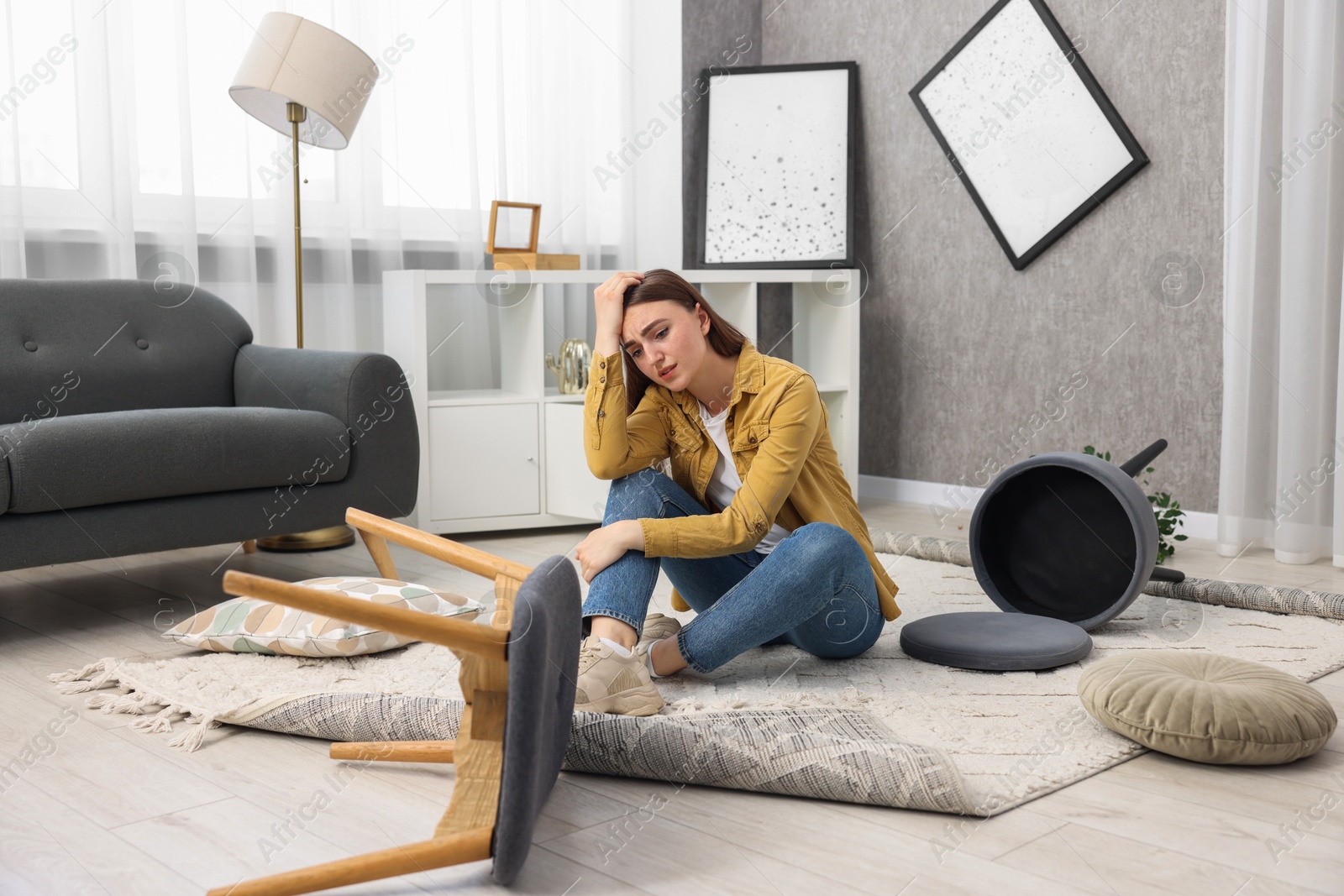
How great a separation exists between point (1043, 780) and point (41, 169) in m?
2.69

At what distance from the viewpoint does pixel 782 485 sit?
175 cm

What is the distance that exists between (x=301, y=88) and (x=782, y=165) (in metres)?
1.64

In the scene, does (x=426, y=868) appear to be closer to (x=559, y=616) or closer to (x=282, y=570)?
(x=559, y=616)

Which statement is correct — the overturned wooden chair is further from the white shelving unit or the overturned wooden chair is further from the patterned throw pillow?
the white shelving unit

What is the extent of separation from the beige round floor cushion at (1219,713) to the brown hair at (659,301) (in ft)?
2.45

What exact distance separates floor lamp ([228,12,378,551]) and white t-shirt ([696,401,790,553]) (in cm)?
128

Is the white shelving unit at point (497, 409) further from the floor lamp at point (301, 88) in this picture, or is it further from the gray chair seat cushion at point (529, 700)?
the gray chair seat cushion at point (529, 700)

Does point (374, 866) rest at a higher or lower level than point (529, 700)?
lower

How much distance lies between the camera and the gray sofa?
2121 mm

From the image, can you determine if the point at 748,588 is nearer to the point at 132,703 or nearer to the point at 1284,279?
the point at 132,703

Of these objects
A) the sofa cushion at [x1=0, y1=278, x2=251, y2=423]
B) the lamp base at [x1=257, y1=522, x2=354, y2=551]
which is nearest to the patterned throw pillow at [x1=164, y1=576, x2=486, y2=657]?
the sofa cushion at [x1=0, y1=278, x2=251, y2=423]

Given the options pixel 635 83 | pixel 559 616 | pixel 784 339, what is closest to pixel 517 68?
pixel 635 83

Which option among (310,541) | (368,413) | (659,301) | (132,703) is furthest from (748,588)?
(310,541)

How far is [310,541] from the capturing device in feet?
10.1
